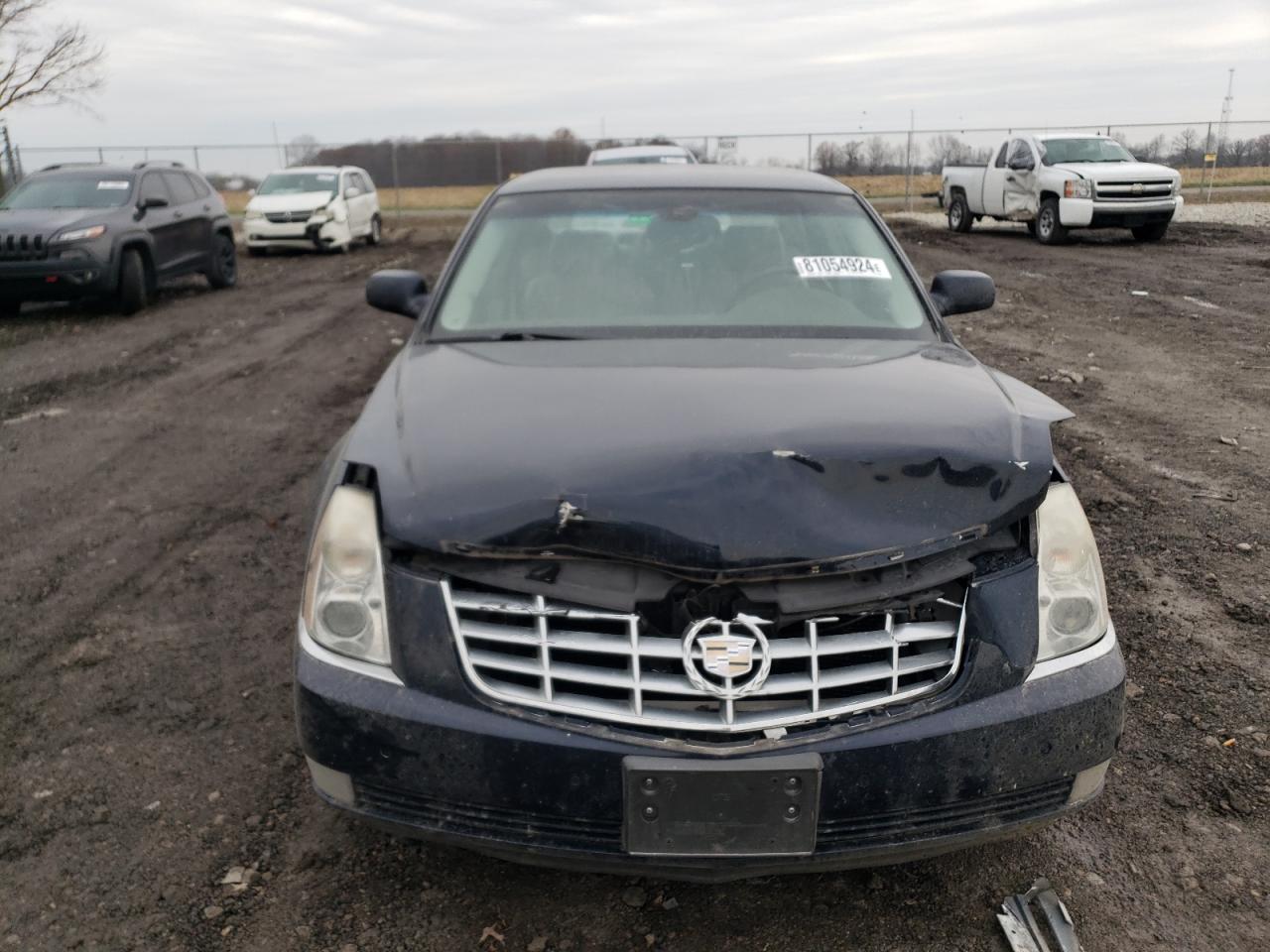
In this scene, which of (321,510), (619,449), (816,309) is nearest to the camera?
(619,449)

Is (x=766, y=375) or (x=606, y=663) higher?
(x=766, y=375)

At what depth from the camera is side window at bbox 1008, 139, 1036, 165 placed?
1878 centimetres

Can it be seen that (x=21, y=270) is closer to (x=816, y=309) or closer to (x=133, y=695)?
(x=133, y=695)

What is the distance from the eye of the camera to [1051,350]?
922cm

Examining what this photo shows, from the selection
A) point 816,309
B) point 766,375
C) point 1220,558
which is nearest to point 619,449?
point 766,375

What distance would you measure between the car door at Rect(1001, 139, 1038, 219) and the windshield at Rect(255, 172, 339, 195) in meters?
12.0

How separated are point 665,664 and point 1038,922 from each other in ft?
3.61

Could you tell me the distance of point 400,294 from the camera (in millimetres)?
4145

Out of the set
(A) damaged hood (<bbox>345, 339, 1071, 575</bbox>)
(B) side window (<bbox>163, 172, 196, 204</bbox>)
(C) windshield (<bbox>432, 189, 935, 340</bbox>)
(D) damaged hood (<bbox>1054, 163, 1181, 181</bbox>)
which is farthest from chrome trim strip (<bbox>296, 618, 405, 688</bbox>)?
(D) damaged hood (<bbox>1054, 163, 1181, 181</bbox>)

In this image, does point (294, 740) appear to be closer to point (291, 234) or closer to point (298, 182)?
point (291, 234)

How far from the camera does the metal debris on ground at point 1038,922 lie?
238 cm

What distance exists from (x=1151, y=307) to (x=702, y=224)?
29.3ft

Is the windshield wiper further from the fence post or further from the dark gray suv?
the fence post

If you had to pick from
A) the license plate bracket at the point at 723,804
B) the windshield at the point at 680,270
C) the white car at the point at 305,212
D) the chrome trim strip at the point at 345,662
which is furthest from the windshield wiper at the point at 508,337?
the white car at the point at 305,212
